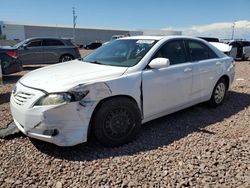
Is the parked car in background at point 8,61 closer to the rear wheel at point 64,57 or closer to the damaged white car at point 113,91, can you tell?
the rear wheel at point 64,57

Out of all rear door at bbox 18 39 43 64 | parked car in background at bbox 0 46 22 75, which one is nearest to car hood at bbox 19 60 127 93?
parked car in background at bbox 0 46 22 75

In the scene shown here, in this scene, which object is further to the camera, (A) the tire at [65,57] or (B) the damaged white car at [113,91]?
→ (A) the tire at [65,57]

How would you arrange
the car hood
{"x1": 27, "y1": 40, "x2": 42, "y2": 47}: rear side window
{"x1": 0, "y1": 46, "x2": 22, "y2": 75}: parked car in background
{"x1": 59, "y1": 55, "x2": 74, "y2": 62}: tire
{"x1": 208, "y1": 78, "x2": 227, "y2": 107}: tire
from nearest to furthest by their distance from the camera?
the car hood, {"x1": 208, "y1": 78, "x2": 227, "y2": 107}: tire, {"x1": 0, "y1": 46, "x2": 22, "y2": 75}: parked car in background, {"x1": 27, "y1": 40, "x2": 42, "y2": 47}: rear side window, {"x1": 59, "y1": 55, "x2": 74, "y2": 62}: tire

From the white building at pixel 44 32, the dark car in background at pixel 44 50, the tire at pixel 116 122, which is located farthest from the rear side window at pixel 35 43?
the white building at pixel 44 32

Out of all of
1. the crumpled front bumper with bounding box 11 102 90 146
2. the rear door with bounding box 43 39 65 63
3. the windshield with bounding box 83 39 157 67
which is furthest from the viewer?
the rear door with bounding box 43 39 65 63

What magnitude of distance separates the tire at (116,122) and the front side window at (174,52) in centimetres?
106

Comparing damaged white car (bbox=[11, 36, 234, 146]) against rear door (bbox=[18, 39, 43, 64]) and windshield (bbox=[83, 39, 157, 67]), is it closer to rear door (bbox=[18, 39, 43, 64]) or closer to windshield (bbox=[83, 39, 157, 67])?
windshield (bbox=[83, 39, 157, 67])

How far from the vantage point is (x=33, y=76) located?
13.1ft

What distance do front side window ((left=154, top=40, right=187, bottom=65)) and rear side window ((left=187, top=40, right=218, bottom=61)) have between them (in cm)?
23

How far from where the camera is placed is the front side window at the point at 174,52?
181 inches

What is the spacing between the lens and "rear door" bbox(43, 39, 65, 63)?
540 inches

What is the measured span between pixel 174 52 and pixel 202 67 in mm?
714

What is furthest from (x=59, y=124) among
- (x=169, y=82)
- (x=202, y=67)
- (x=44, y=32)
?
(x=44, y=32)

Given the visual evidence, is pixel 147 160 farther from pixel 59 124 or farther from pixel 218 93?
pixel 218 93
